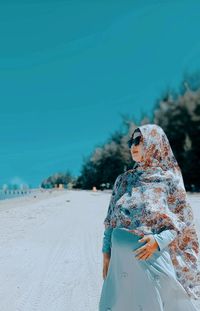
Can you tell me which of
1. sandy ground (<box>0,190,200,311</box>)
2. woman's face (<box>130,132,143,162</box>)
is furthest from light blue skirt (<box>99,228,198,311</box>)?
sandy ground (<box>0,190,200,311</box>)

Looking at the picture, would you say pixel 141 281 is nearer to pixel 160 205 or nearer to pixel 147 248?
pixel 147 248

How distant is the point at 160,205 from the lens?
2.14 m

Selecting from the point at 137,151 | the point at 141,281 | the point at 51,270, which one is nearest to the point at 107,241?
the point at 141,281

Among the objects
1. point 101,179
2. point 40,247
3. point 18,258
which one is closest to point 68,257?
point 18,258

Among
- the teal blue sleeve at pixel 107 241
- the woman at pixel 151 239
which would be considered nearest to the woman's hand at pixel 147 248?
the woman at pixel 151 239

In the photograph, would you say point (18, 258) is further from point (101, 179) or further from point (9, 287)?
point (101, 179)

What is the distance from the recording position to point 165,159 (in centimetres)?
221

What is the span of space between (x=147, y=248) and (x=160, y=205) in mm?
224

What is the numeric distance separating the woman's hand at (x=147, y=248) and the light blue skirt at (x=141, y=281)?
0.03m

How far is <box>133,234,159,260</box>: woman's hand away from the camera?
2.07 m

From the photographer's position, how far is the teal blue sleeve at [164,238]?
2.09 m

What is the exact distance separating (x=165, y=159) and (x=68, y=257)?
466 cm

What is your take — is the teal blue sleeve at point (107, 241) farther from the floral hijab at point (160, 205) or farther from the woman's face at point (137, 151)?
the woman's face at point (137, 151)

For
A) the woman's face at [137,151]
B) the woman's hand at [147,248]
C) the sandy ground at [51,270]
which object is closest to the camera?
the woman's hand at [147,248]
